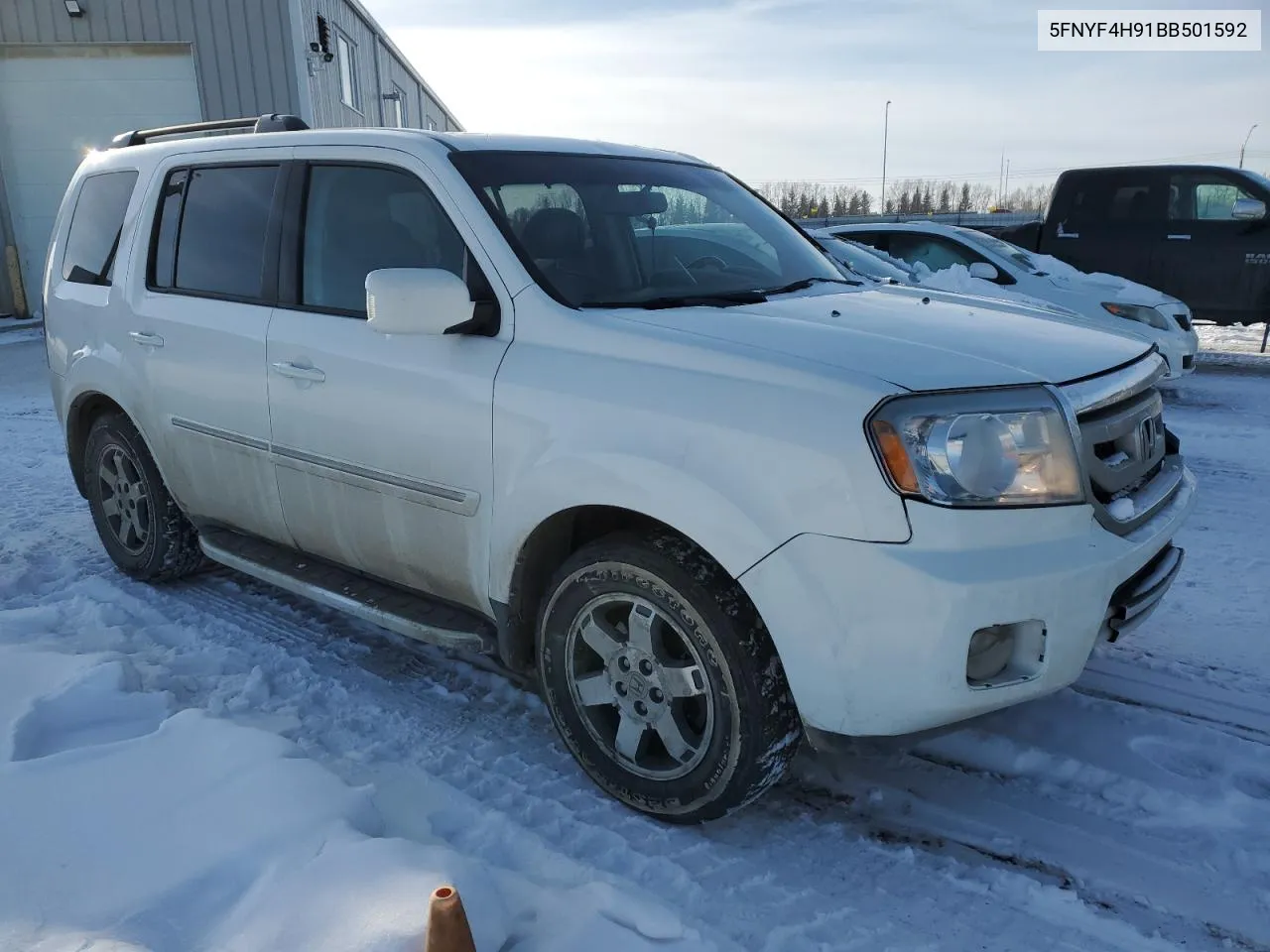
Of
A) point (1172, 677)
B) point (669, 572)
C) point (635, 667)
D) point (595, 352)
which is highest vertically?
point (595, 352)

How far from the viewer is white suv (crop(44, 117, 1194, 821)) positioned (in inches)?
91.3

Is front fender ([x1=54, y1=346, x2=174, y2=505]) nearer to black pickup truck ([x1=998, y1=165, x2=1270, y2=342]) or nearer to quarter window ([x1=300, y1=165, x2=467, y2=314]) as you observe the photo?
quarter window ([x1=300, y1=165, x2=467, y2=314])

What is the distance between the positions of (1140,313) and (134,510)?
26.3ft

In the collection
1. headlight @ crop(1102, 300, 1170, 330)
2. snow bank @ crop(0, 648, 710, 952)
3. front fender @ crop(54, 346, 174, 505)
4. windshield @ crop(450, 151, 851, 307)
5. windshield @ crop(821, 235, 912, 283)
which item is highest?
windshield @ crop(450, 151, 851, 307)

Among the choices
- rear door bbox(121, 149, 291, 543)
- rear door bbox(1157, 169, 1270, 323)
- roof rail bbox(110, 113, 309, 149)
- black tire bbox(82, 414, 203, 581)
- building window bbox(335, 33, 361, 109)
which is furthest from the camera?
building window bbox(335, 33, 361, 109)

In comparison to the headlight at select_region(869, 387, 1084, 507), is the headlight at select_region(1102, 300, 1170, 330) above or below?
below

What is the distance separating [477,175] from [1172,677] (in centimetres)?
298

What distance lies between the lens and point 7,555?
196 inches

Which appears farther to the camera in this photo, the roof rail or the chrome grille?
the roof rail

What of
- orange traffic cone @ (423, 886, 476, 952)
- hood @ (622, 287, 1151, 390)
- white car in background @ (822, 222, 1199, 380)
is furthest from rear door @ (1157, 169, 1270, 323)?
orange traffic cone @ (423, 886, 476, 952)

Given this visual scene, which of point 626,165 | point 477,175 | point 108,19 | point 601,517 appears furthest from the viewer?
point 108,19

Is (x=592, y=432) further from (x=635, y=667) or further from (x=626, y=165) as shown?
(x=626, y=165)

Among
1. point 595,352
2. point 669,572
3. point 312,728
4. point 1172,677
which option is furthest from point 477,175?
point 1172,677

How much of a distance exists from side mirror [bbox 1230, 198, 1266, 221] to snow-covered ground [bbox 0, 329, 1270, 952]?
26.6 feet
